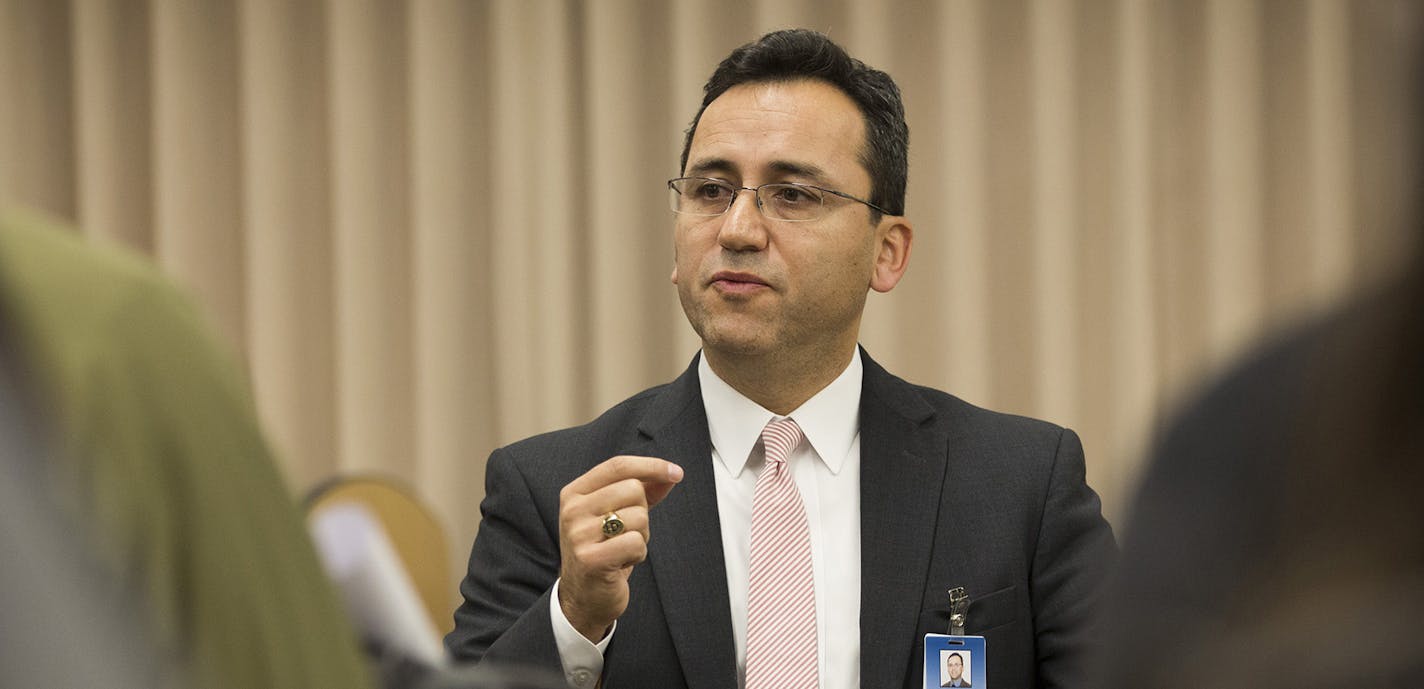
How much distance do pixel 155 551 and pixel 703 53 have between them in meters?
3.00

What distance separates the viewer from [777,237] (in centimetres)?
206

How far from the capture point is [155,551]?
0.42 metres

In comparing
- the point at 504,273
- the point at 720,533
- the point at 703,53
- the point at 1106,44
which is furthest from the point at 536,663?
the point at 1106,44

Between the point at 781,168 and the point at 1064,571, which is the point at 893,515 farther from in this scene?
the point at 781,168

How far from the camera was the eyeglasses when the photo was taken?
2094 millimetres

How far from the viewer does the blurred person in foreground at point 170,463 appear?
1.36 ft

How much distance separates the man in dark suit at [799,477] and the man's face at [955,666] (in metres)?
0.05

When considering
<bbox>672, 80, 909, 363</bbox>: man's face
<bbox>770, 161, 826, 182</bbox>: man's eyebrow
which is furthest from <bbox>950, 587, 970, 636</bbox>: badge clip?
<bbox>770, 161, 826, 182</bbox>: man's eyebrow

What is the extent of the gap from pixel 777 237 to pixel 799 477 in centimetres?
36

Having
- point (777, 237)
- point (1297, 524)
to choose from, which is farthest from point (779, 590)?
point (1297, 524)

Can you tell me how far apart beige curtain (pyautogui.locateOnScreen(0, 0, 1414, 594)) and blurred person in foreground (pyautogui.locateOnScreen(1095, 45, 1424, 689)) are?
2.82 meters

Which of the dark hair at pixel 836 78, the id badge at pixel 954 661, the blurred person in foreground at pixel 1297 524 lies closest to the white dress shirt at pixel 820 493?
the id badge at pixel 954 661

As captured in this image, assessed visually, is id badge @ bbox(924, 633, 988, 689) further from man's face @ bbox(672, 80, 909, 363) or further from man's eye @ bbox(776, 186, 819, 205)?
man's eye @ bbox(776, 186, 819, 205)

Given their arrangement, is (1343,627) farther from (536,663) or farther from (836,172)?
(836,172)
